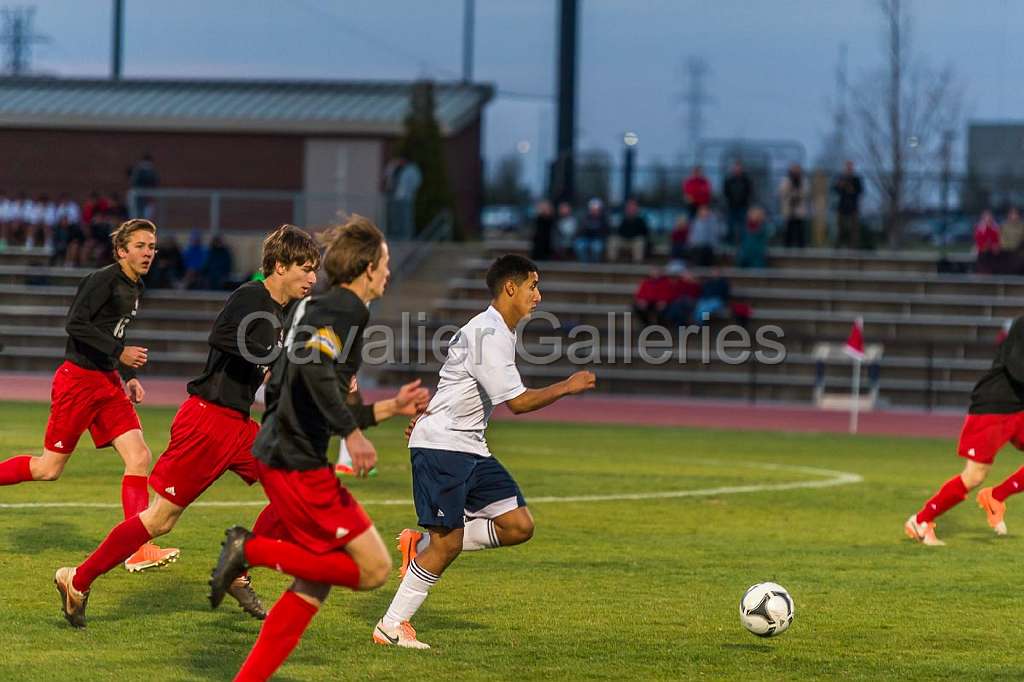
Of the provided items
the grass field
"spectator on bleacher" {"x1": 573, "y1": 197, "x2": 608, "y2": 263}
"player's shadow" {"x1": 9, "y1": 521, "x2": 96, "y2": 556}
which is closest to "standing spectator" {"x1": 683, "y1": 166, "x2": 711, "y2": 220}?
"spectator on bleacher" {"x1": 573, "y1": 197, "x2": 608, "y2": 263}

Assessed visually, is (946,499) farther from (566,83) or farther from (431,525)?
(566,83)

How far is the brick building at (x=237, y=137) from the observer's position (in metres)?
42.2

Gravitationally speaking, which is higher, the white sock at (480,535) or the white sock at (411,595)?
the white sock at (480,535)

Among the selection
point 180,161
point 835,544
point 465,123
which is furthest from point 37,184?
point 835,544

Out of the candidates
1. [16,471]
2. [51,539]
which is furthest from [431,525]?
[51,539]

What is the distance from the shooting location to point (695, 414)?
79.0 ft

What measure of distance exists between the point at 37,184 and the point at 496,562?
1472 inches

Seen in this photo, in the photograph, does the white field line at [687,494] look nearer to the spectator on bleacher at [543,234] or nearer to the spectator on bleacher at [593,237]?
the spectator on bleacher at [543,234]

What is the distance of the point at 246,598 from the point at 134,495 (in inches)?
56.7

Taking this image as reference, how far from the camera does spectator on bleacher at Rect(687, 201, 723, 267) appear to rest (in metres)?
29.2

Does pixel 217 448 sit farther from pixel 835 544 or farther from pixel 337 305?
pixel 835 544

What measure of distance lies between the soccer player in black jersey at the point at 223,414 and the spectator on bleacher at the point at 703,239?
21.9m

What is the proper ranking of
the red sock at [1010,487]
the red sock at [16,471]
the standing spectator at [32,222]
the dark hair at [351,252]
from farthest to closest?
the standing spectator at [32,222]
the red sock at [1010,487]
the red sock at [16,471]
the dark hair at [351,252]

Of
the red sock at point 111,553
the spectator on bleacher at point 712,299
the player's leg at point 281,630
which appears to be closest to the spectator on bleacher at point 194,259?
the spectator on bleacher at point 712,299
